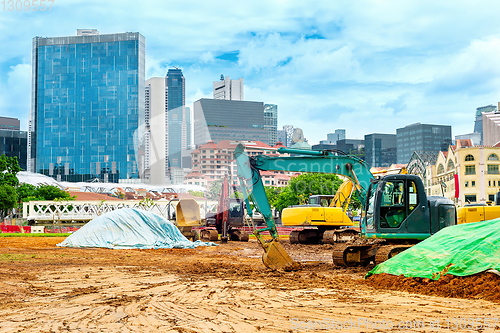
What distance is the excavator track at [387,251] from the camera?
46.8 feet

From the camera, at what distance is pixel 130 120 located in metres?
174

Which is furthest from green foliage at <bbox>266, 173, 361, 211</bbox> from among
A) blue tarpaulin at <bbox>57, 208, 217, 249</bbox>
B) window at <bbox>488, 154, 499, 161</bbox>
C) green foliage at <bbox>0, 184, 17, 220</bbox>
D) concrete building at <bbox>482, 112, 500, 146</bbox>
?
concrete building at <bbox>482, 112, 500, 146</bbox>

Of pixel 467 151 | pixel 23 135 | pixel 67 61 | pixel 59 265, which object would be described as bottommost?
pixel 59 265

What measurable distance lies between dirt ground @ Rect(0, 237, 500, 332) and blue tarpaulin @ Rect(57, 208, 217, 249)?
1223 centimetres

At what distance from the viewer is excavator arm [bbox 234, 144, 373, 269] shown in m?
15.2

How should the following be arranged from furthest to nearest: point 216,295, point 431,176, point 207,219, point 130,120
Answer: point 130,120, point 431,176, point 207,219, point 216,295

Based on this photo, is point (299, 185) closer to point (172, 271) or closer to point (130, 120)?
point (172, 271)

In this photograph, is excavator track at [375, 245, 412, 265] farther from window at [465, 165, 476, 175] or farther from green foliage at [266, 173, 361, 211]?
window at [465, 165, 476, 175]

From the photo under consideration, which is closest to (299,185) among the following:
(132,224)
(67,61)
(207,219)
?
(207,219)

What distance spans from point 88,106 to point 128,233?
15988 centimetres

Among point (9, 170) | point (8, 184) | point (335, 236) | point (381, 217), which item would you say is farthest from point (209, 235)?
point (9, 170)

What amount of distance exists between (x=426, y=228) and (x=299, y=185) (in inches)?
2529

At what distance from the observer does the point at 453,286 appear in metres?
10.2

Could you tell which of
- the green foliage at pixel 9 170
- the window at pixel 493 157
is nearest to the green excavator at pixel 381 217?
the green foliage at pixel 9 170
